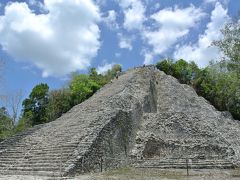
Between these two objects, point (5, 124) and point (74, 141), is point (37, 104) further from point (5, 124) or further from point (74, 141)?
point (74, 141)

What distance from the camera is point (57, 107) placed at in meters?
43.4

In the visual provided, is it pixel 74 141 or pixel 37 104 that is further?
pixel 37 104

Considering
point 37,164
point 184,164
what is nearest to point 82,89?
point 184,164

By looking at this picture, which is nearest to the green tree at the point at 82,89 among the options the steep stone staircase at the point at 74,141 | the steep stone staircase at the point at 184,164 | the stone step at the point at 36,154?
the steep stone staircase at the point at 74,141

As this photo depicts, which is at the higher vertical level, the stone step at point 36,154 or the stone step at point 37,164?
the stone step at point 36,154

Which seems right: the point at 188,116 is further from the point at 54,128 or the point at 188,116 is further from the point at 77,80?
the point at 77,80

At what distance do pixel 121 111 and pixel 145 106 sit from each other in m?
5.03

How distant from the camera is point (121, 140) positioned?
69.8 feet

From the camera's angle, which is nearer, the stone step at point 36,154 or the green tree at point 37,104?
the stone step at point 36,154

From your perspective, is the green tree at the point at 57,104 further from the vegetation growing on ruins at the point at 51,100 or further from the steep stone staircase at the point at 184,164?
the steep stone staircase at the point at 184,164

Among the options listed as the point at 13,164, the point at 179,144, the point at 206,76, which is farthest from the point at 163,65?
the point at 13,164

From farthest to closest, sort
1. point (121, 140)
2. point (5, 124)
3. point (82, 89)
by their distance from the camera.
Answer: point (82, 89)
point (5, 124)
point (121, 140)

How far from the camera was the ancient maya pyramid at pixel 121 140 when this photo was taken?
60.5 feet

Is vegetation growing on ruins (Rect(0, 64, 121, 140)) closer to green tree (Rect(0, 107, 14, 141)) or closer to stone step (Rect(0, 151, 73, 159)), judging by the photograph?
green tree (Rect(0, 107, 14, 141))
